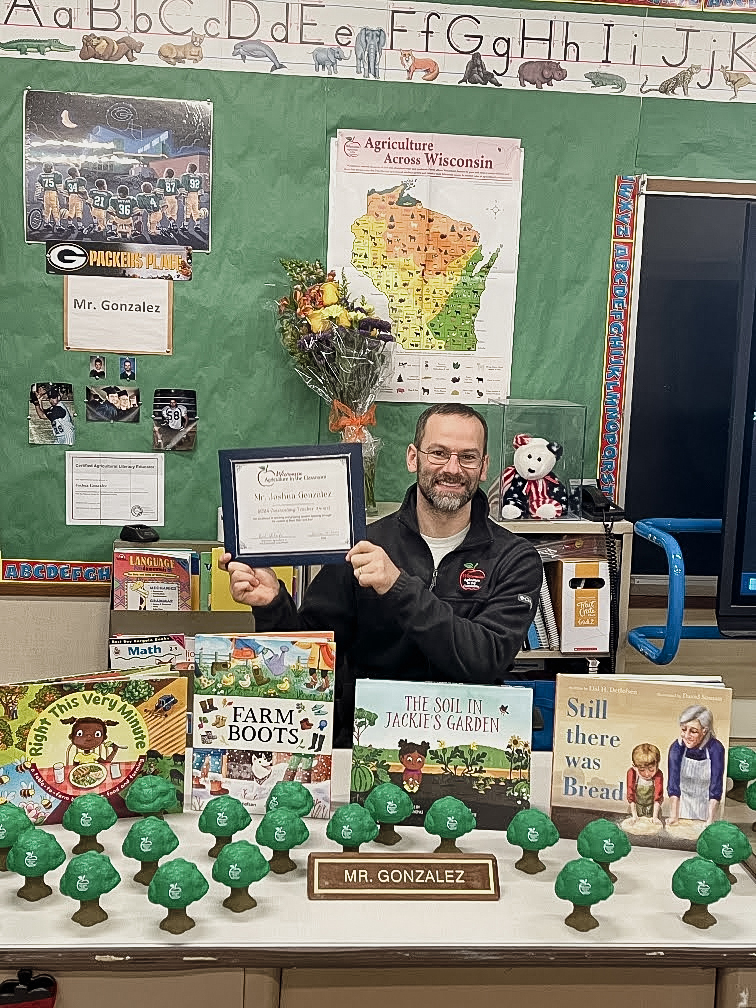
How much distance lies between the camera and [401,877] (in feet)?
4.88

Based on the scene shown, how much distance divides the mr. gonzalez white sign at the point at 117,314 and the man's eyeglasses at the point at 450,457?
155cm

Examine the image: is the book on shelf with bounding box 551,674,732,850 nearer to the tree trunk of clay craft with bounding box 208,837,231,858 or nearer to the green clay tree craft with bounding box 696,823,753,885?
the green clay tree craft with bounding box 696,823,753,885

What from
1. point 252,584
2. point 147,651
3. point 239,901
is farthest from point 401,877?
point 147,651

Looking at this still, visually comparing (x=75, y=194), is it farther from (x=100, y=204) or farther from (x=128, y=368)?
(x=128, y=368)

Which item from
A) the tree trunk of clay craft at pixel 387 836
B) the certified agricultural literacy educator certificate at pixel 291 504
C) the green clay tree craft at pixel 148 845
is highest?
the certified agricultural literacy educator certificate at pixel 291 504

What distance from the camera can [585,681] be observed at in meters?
1.66

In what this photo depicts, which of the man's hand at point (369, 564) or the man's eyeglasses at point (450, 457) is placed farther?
the man's eyeglasses at point (450, 457)

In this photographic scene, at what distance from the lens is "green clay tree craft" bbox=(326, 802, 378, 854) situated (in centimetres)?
154

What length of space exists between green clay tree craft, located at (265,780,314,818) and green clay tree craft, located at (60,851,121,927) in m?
0.29

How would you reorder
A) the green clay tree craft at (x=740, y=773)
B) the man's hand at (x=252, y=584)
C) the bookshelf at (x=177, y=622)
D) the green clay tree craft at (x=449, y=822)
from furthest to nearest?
the bookshelf at (x=177, y=622)
the man's hand at (x=252, y=584)
the green clay tree craft at (x=740, y=773)
the green clay tree craft at (x=449, y=822)

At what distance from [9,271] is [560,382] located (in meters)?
1.82

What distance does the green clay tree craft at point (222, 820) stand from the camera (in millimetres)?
1551

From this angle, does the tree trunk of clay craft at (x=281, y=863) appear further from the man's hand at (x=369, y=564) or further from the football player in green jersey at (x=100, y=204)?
the football player in green jersey at (x=100, y=204)

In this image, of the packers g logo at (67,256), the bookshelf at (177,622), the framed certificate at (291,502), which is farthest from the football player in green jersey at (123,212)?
the framed certificate at (291,502)
